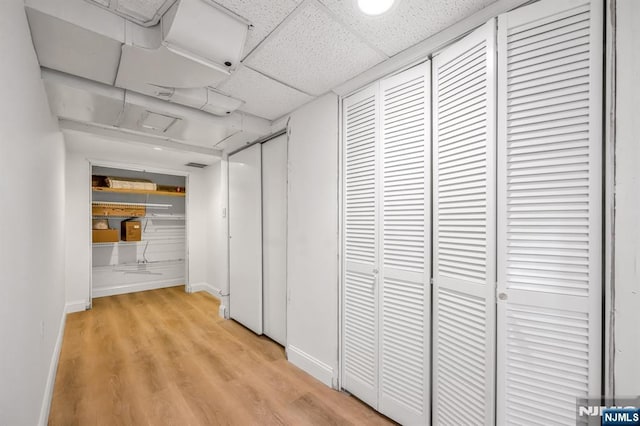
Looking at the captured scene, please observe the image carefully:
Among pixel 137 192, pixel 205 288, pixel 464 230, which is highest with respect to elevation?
pixel 137 192

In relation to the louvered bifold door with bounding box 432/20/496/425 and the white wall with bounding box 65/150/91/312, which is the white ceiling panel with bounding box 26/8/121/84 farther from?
the white wall with bounding box 65/150/91/312

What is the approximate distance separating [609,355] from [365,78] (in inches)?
78.0

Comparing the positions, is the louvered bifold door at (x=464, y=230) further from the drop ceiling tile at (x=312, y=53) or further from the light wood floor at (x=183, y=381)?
the light wood floor at (x=183, y=381)

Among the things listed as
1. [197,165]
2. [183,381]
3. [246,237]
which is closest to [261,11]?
[246,237]

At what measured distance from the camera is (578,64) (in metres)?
1.16

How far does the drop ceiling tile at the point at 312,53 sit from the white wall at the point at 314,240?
0.98 ft

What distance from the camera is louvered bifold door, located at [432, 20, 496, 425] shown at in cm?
136

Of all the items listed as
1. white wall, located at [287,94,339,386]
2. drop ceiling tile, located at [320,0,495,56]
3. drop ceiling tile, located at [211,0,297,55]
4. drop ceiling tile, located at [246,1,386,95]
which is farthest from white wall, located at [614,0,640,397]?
white wall, located at [287,94,339,386]

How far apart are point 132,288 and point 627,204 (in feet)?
20.9

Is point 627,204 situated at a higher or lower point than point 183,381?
higher

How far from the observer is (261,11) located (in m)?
1.44

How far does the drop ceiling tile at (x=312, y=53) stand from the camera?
59.6 inches

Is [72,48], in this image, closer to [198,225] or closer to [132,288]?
[198,225]

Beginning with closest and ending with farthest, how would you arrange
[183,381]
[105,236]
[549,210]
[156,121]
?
[549,210] < [183,381] < [156,121] < [105,236]
